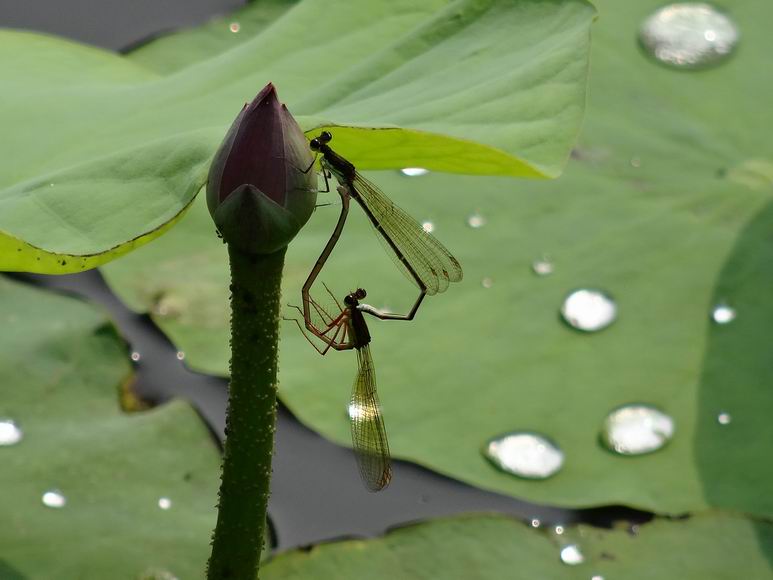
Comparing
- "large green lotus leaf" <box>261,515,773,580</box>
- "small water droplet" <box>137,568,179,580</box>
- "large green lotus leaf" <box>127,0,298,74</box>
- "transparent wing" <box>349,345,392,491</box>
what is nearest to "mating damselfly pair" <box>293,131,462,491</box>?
"transparent wing" <box>349,345,392,491</box>

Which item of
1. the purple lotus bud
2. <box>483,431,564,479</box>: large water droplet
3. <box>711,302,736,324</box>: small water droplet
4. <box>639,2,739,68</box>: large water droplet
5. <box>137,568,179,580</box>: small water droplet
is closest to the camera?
the purple lotus bud

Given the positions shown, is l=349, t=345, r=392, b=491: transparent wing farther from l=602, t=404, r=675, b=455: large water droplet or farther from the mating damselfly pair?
l=602, t=404, r=675, b=455: large water droplet

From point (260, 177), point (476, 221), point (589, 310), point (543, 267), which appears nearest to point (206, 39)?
point (476, 221)

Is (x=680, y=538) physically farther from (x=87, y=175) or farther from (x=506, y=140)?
(x=87, y=175)

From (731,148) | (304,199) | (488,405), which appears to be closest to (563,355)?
(488,405)

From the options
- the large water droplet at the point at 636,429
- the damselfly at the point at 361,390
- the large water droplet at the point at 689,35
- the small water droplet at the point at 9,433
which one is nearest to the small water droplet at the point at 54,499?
the small water droplet at the point at 9,433

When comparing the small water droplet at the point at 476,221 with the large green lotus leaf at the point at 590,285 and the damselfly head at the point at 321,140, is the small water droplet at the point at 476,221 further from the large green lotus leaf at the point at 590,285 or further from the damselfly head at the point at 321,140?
the damselfly head at the point at 321,140

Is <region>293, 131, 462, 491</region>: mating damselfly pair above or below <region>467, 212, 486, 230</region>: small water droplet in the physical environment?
below

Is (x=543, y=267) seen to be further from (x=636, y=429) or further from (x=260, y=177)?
(x=260, y=177)
